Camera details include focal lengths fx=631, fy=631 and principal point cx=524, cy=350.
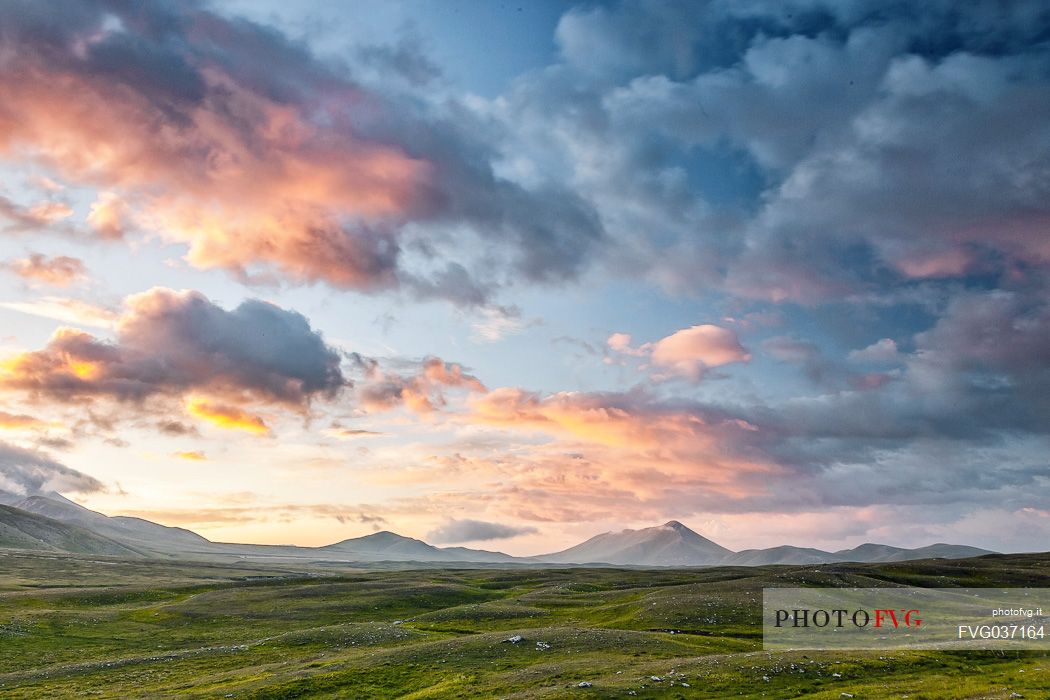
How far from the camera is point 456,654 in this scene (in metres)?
55.7

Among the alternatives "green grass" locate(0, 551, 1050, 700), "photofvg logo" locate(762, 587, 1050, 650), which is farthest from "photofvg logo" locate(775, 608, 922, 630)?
"green grass" locate(0, 551, 1050, 700)

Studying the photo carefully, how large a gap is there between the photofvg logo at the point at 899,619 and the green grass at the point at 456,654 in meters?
4.11

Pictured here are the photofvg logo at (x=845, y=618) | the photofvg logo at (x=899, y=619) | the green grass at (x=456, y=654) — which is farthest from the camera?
the photofvg logo at (x=845, y=618)

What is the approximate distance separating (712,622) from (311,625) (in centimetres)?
5391

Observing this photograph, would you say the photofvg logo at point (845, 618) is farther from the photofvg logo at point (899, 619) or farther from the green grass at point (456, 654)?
the green grass at point (456, 654)

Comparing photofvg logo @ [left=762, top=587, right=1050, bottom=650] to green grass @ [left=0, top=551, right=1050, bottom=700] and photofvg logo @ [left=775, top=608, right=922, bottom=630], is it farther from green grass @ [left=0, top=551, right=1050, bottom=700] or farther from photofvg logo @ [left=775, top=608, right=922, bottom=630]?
green grass @ [left=0, top=551, right=1050, bottom=700]

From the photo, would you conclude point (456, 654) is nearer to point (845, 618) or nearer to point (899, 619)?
point (845, 618)

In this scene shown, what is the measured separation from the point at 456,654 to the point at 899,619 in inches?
2199

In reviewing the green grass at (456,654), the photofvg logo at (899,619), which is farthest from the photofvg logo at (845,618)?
the green grass at (456,654)

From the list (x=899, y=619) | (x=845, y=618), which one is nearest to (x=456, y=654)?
(x=845, y=618)

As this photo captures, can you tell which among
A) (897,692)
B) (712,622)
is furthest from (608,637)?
(897,692)

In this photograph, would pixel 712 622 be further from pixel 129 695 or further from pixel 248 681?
pixel 129 695

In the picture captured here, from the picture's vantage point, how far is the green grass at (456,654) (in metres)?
42.3

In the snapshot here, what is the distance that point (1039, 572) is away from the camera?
132 metres
